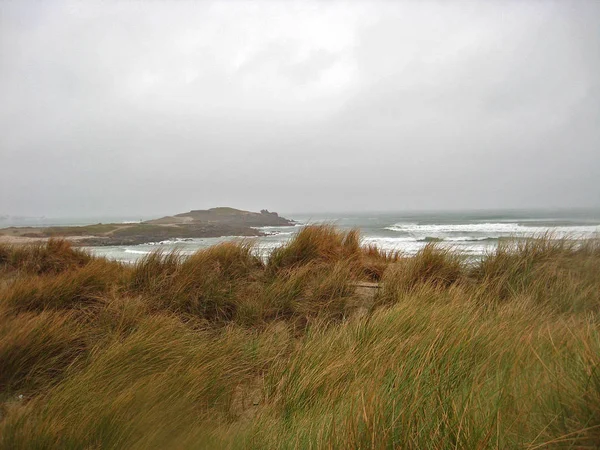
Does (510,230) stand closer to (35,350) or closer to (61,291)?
(61,291)

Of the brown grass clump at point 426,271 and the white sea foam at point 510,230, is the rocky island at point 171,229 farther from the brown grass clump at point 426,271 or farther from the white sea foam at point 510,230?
the white sea foam at point 510,230

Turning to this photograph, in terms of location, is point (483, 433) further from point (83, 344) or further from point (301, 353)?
point (83, 344)

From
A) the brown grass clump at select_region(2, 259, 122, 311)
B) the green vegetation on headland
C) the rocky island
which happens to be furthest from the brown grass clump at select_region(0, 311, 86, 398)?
the rocky island

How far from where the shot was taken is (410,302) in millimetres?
3195

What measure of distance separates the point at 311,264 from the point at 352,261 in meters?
0.87

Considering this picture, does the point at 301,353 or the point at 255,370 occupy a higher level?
the point at 301,353

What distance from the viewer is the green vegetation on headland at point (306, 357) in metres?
1.35

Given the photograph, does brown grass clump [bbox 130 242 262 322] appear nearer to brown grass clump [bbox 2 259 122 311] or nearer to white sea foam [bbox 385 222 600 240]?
brown grass clump [bbox 2 259 122 311]

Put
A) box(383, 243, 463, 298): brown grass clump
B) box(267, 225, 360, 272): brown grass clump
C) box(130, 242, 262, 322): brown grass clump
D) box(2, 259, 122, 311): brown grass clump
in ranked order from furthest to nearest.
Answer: box(267, 225, 360, 272): brown grass clump, box(383, 243, 463, 298): brown grass clump, box(130, 242, 262, 322): brown grass clump, box(2, 259, 122, 311): brown grass clump

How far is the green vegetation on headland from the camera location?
135 cm

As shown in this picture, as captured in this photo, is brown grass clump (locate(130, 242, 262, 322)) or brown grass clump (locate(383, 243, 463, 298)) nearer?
brown grass clump (locate(130, 242, 262, 322))

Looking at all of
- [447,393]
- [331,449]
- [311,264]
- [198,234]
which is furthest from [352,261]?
[198,234]

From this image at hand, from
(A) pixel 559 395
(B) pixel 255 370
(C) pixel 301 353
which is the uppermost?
(A) pixel 559 395

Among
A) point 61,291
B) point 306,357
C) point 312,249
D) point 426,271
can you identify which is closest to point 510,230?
point 426,271
